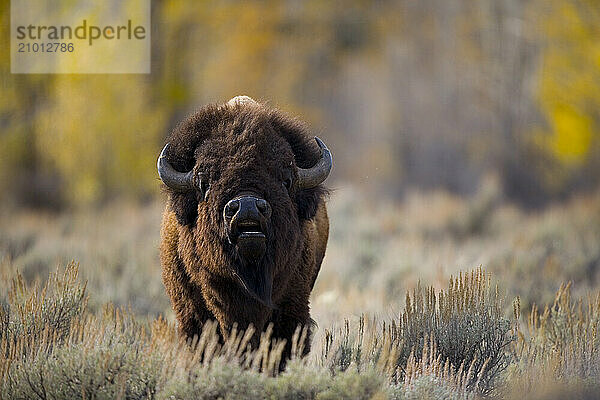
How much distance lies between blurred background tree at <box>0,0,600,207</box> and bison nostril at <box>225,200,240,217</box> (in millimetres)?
14139

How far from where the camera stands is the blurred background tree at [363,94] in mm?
22125

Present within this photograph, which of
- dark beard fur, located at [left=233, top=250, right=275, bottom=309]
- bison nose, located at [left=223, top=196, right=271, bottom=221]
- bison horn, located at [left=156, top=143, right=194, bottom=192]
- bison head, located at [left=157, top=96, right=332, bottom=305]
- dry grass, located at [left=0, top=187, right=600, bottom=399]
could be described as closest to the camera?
dry grass, located at [left=0, top=187, right=600, bottom=399]

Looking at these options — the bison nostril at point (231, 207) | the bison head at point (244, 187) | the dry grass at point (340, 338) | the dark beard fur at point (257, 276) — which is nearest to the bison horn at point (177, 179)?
the bison head at point (244, 187)

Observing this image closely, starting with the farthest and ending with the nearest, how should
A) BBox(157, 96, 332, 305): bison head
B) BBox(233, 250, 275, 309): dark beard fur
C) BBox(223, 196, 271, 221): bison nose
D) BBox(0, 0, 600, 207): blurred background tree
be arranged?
BBox(0, 0, 600, 207): blurred background tree, BBox(233, 250, 275, 309): dark beard fur, BBox(157, 96, 332, 305): bison head, BBox(223, 196, 271, 221): bison nose

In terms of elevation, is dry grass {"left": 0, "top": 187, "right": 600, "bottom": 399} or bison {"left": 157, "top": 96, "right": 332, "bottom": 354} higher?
bison {"left": 157, "top": 96, "right": 332, "bottom": 354}

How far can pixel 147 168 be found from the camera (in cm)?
2320

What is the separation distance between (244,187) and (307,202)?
3.08 feet

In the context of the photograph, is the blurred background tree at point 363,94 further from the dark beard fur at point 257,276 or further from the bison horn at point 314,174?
the dark beard fur at point 257,276

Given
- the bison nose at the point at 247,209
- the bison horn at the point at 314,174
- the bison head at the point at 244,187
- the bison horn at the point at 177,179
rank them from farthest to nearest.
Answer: the bison horn at the point at 314,174 < the bison horn at the point at 177,179 < the bison head at the point at 244,187 < the bison nose at the point at 247,209

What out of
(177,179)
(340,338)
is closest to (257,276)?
(340,338)

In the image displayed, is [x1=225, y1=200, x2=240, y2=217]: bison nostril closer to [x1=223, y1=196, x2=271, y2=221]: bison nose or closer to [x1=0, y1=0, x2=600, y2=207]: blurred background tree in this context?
[x1=223, y1=196, x2=271, y2=221]: bison nose

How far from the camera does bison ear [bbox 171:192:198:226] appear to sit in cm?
682

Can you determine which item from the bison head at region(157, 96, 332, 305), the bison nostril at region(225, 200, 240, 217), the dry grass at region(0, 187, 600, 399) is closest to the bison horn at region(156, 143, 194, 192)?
the bison head at region(157, 96, 332, 305)

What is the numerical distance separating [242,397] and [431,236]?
1352cm
